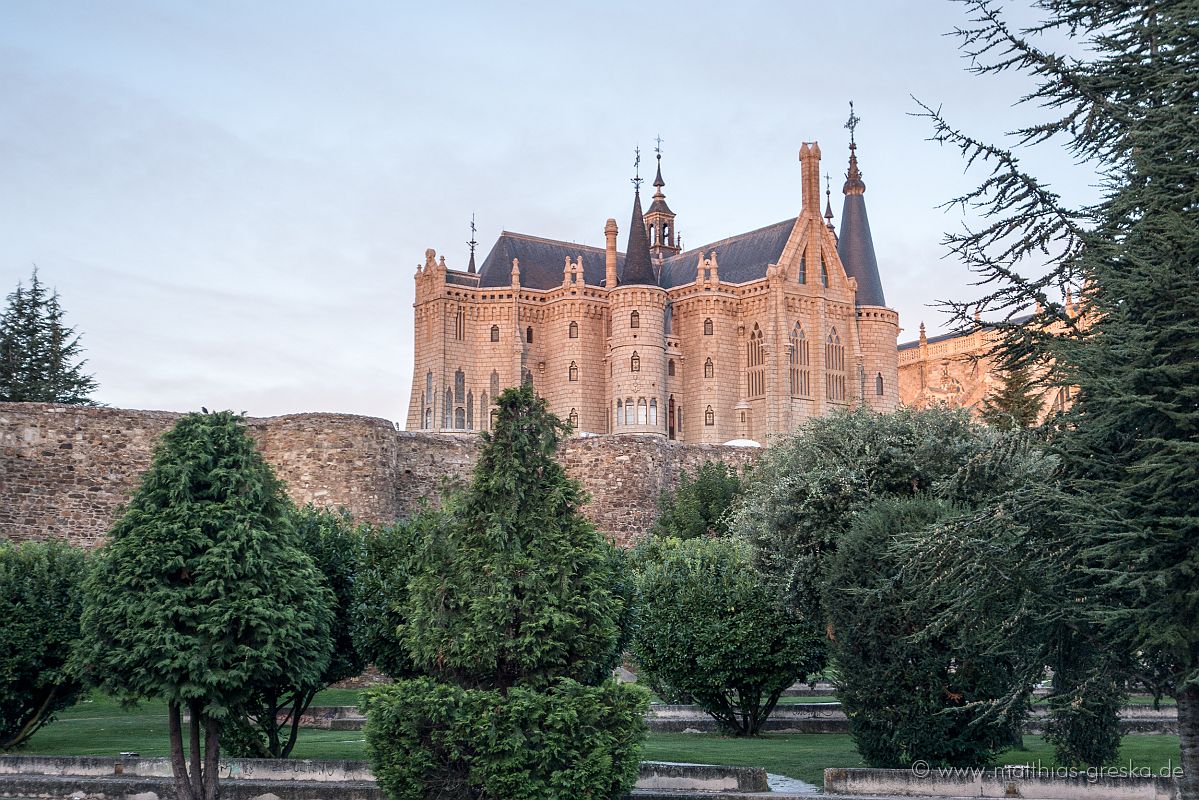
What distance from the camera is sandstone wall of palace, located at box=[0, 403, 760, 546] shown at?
30.0 meters

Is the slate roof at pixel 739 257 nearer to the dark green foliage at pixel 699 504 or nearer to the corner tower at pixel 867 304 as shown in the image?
the corner tower at pixel 867 304

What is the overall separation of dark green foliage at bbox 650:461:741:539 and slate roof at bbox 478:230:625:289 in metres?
38.1

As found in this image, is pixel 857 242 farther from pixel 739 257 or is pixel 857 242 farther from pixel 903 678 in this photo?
pixel 903 678

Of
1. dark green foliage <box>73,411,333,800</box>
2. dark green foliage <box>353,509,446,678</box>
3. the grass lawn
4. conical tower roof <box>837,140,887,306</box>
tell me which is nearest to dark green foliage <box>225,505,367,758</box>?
dark green foliage <box>353,509,446,678</box>

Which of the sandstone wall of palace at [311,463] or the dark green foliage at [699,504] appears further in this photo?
the dark green foliage at [699,504]

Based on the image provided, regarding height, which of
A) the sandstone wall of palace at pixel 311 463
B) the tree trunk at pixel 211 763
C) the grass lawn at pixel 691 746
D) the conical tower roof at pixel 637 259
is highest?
the conical tower roof at pixel 637 259

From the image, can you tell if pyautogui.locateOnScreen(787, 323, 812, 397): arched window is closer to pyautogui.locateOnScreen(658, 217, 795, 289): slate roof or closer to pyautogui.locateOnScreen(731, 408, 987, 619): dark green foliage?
pyautogui.locateOnScreen(658, 217, 795, 289): slate roof

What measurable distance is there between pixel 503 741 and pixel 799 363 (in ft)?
203

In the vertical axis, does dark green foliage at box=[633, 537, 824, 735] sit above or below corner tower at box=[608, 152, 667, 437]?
below

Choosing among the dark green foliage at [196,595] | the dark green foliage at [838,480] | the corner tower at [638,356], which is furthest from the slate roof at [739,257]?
the dark green foliage at [196,595]

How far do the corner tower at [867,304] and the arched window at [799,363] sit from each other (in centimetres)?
331

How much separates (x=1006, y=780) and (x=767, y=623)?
6800 millimetres

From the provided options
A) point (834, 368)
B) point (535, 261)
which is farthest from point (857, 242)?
point (535, 261)

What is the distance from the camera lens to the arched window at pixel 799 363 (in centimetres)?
7169
